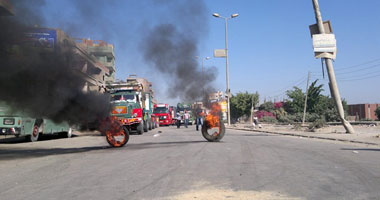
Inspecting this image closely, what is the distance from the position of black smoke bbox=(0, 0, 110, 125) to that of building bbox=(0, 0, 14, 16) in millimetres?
135

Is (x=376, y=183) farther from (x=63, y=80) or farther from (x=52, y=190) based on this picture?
(x=63, y=80)

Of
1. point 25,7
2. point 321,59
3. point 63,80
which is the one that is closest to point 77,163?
point 63,80

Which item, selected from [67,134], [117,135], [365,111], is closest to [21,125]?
[117,135]

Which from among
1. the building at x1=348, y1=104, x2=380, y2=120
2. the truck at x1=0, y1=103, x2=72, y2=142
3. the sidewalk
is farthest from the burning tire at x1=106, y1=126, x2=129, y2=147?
the building at x1=348, y1=104, x2=380, y2=120

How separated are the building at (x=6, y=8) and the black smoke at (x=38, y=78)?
14 centimetres

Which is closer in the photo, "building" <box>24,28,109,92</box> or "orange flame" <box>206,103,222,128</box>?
"building" <box>24,28,109,92</box>

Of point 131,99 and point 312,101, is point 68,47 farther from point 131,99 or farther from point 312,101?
point 312,101

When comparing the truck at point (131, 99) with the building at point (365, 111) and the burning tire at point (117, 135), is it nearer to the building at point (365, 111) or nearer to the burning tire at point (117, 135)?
the burning tire at point (117, 135)

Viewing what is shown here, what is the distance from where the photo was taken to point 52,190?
550cm

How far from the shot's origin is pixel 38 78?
9.18 metres

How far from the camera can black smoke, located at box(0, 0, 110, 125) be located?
854 centimetres

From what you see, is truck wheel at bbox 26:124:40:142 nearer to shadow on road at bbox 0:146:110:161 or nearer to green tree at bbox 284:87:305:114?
shadow on road at bbox 0:146:110:161

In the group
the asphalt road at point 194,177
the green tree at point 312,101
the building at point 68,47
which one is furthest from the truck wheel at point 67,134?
the green tree at point 312,101

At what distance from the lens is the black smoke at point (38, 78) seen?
28.0ft
